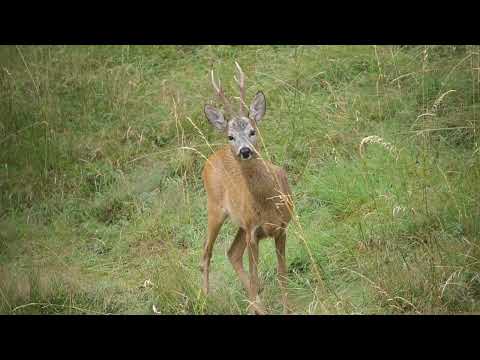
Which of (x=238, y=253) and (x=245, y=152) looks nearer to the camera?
(x=245, y=152)

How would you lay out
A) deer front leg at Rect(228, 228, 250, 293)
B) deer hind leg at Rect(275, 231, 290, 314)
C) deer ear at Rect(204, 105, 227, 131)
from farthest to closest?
deer front leg at Rect(228, 228, 250, 293) < deer ear at Rect(204, 105, 227, 131) < deer hind leg at Rect(275, 231, 290, 314)

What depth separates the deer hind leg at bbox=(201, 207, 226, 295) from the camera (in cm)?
727

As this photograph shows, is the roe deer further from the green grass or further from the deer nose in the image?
the green grass

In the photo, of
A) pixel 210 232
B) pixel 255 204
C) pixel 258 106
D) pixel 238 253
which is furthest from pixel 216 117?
pixel 238 253

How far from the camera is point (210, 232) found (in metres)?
7.37

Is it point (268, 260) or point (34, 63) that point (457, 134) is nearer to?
point (268, 260)

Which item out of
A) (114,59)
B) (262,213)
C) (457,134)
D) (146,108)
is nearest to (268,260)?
(262,213)

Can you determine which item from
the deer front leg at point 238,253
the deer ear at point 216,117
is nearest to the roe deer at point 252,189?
the deer ear at point 216,117

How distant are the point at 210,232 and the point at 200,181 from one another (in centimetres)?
157

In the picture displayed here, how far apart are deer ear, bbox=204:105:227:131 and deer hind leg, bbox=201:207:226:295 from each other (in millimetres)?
743

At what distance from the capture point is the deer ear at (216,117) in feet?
22.4

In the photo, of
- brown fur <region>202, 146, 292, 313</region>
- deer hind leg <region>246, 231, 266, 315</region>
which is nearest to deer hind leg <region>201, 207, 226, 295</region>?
brown fur <region>202, 146, 292, 313</region>

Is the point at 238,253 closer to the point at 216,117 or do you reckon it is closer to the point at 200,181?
the point at 216,117

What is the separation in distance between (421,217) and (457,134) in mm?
1815
